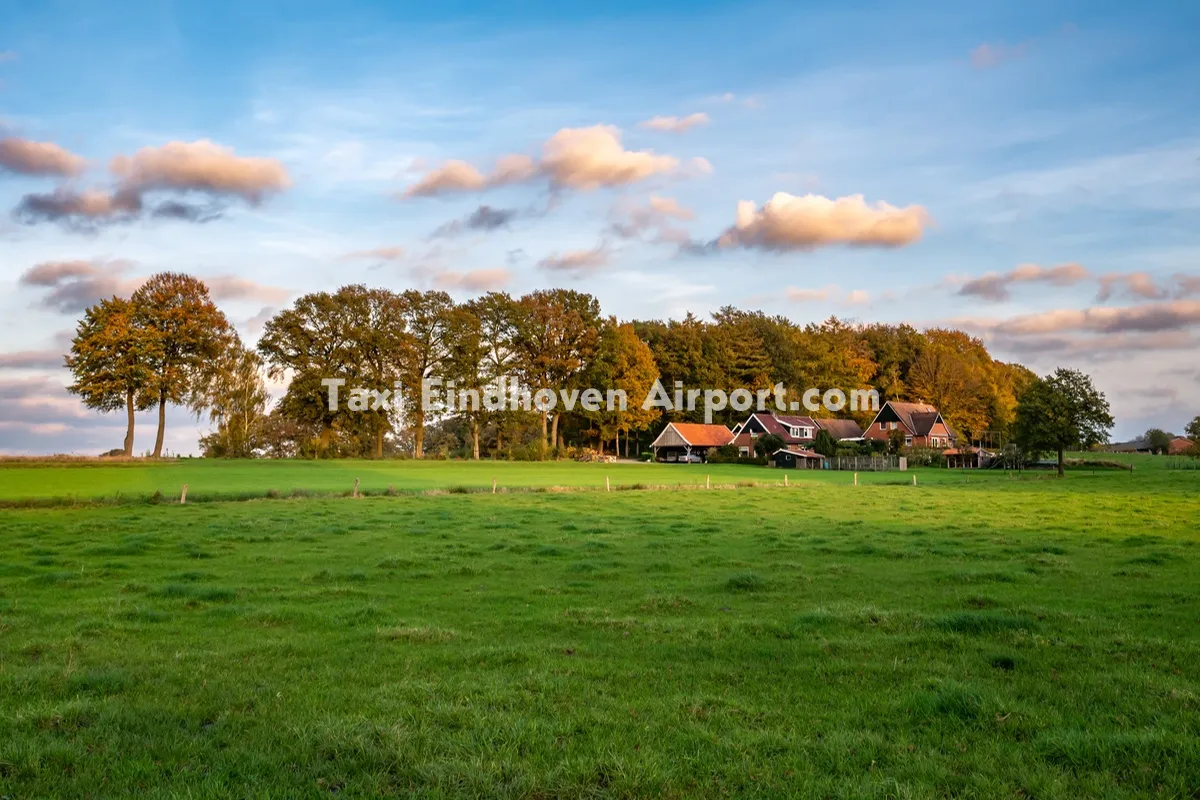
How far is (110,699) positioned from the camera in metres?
7.40

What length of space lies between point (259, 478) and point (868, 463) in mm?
72179

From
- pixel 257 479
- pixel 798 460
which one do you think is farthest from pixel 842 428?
pixel 257 479

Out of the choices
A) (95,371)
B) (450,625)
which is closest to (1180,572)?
(450,625)

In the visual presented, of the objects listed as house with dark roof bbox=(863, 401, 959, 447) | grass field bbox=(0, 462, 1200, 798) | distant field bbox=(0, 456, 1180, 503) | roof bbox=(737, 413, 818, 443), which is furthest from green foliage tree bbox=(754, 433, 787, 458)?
grass field bbox=(0, 462, 1200, 798)

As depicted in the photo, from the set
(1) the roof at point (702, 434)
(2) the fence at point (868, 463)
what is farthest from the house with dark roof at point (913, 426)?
(1) the roof at point (702, 434)

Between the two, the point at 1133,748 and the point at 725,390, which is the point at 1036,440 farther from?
the point at 1133,748

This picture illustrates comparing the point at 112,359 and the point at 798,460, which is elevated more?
Result: the point at 112,359

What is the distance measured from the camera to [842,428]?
411 ft

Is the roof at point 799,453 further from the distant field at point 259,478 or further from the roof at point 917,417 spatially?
the roof at point 917,417

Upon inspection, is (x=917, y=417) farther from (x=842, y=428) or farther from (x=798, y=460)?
(x=798, y=460)

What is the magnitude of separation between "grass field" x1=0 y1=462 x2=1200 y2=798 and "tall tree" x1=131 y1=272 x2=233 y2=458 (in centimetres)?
5884

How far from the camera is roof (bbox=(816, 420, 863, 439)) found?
123m

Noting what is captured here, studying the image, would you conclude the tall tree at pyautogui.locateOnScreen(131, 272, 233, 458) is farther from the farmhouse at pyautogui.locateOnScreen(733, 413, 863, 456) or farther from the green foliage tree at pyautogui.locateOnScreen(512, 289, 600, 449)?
the farmhouse at pyautogui.locateOnScreen(733, 413, 863, 456)

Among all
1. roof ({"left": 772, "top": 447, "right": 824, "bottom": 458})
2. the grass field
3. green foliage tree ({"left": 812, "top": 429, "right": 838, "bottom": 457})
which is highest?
green foliage tree ({"left": 812, "top": 429, "right": 838, "bottom": 457})
